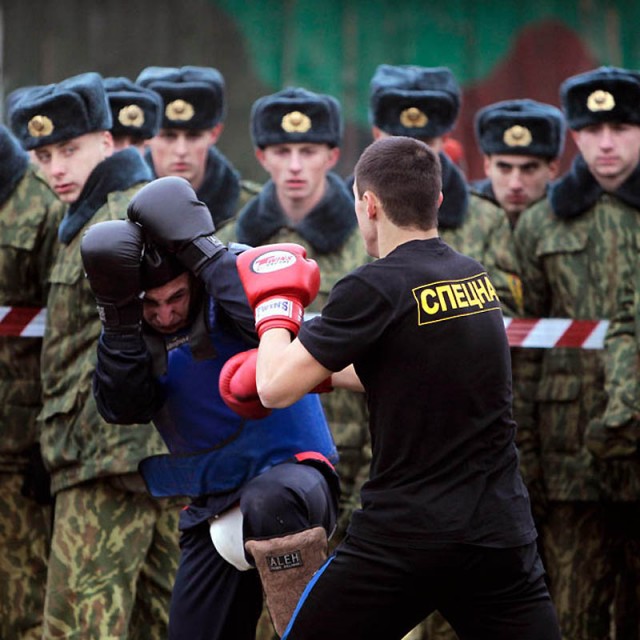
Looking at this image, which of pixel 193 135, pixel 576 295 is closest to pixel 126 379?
pixel 576 295

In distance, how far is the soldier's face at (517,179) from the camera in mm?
8562

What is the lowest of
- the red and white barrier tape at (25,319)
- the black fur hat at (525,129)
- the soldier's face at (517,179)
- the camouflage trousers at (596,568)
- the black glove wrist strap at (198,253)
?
the camouflage trousers at (596,568)

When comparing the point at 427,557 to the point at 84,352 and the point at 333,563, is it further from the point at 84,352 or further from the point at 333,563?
the point at 84,352

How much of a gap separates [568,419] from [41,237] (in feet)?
7.90

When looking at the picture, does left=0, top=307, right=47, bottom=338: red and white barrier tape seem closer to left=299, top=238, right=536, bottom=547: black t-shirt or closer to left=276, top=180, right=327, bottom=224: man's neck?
left=276, top=180, right=327, bottom=224: man's neck

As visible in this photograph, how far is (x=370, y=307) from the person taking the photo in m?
4.45

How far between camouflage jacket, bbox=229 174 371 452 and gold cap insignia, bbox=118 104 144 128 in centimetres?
76

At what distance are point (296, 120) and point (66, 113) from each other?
1448 mm

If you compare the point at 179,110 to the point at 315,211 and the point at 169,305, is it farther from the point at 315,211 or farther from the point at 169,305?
the point at 169,305

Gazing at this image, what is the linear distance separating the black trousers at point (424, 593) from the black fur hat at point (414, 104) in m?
3.85

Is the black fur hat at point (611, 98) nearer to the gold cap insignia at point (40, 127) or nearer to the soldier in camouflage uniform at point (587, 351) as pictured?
the soldier in camouflage uniform at point (587, 351)

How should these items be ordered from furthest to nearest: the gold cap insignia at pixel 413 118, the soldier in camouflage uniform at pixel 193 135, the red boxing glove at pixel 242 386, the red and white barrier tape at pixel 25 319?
the soldier in camouflage uniform at pixel 193 135 → the gold cap insignia at pixel 413 118 → the red and white barrier tape at pixel 25 319 → the red boxing glove at pixel 242 386

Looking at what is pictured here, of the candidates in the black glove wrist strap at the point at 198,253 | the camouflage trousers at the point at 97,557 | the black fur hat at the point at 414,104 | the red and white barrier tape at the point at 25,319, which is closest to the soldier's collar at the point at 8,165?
the red and white barrier tape at the point at 25,319

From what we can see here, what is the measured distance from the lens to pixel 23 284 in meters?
7.29
